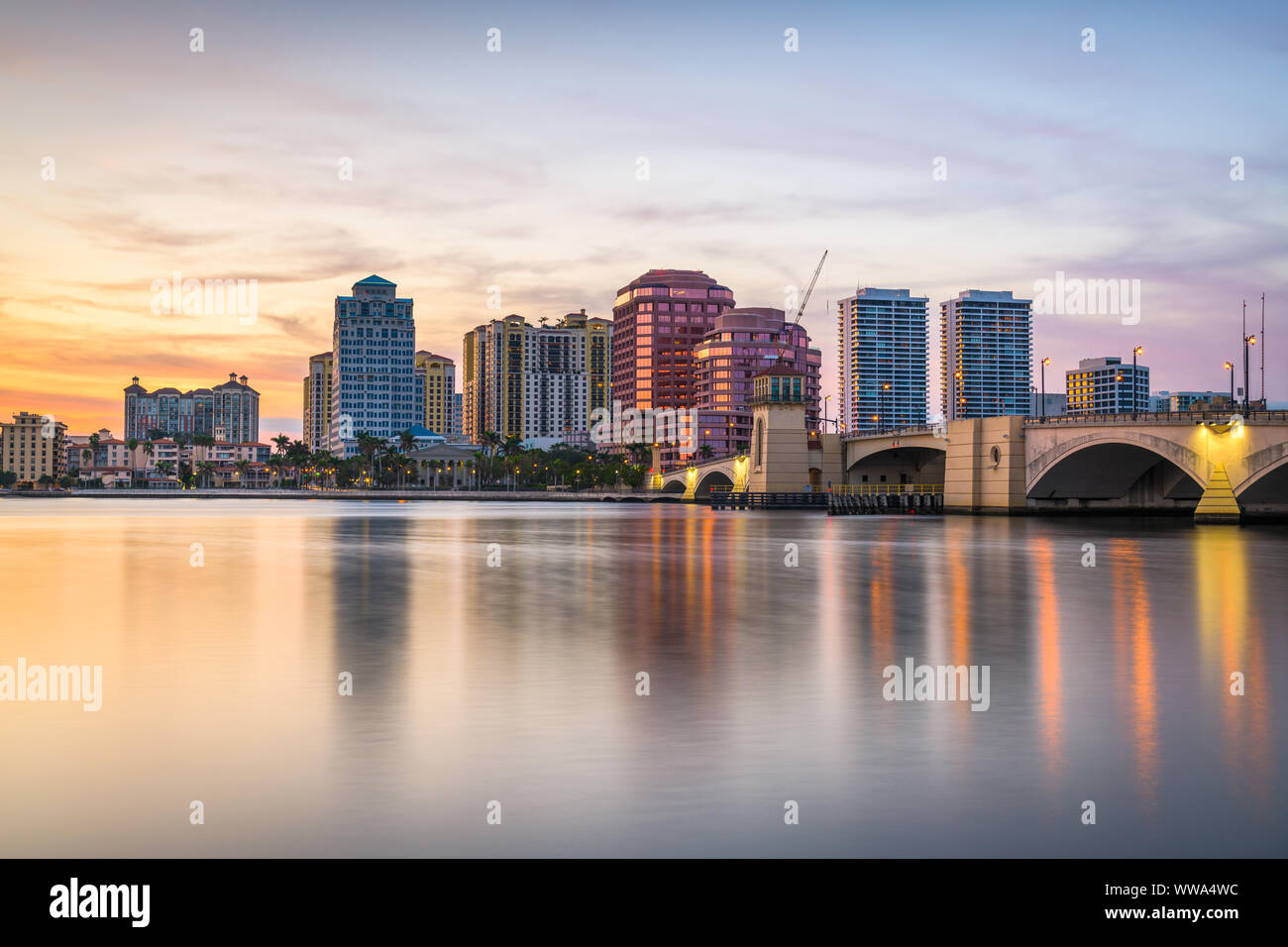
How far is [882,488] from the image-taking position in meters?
142

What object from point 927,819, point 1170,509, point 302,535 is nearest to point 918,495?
point 1170,509

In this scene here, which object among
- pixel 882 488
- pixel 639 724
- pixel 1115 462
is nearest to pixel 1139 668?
pixel 639 724

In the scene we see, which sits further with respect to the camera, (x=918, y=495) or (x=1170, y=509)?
(x=918, y=495)

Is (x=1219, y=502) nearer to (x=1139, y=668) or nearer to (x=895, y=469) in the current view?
(x=895, y=469)

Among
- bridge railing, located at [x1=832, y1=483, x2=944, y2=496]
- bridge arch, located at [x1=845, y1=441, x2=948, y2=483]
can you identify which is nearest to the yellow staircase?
bridge railing, located at [x1=832, y1=483, x2=944, y2=496]

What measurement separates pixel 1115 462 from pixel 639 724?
3962 inches

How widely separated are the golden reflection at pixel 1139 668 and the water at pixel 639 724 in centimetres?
8

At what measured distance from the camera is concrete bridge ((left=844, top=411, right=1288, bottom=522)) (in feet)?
258

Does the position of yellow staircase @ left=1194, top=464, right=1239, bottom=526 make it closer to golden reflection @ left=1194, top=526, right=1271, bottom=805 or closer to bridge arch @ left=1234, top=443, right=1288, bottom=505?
bridge arch @ left=1234, top=443, right=1288, bottom=505

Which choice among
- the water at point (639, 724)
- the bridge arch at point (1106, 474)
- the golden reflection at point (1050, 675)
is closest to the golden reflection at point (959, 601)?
the water at point (639, 724)

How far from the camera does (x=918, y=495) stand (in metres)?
128

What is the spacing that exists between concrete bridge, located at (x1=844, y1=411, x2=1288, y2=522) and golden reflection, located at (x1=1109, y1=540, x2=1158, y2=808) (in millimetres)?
45569
